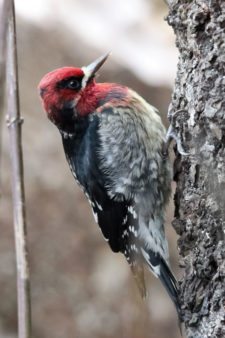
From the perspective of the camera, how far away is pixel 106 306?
5.72 metres

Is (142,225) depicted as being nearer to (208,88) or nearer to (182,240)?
(182,240)

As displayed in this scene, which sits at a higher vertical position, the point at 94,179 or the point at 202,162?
the point at 202,162

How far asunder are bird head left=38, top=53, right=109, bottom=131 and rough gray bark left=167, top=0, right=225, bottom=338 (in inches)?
30.7

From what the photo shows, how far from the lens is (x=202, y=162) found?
2.53 metres

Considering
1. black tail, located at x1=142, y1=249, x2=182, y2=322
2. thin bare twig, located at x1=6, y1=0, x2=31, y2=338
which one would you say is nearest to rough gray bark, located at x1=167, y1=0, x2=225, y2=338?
black tail, located at x1=142, y1=249, x2=182, y2=322

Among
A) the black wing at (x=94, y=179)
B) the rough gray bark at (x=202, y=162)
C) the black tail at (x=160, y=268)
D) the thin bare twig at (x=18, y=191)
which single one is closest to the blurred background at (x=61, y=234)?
the black wing at (x=94, y=179)

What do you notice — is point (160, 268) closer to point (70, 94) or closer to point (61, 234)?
point (70, 94)

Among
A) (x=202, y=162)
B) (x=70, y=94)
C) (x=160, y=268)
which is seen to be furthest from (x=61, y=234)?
(x=202, y=162)

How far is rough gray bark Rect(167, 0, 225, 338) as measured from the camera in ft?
8.03

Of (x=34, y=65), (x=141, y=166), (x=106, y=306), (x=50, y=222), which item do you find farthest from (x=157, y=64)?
(x=141, y=166)

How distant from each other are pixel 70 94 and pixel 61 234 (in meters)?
2.51

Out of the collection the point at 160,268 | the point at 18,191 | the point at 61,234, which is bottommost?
the point at 61,234

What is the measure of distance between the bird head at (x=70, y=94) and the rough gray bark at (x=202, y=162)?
0.78 meters

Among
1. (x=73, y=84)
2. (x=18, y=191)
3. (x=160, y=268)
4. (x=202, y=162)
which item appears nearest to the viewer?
(x=18, y=191)
